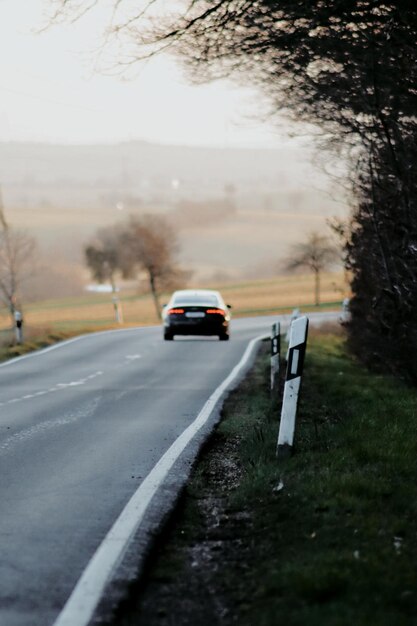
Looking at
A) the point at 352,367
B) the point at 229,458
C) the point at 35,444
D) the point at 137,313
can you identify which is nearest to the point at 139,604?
the point at 229,458

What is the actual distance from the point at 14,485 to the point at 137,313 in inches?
3034

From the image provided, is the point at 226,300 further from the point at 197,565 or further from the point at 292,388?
the point at 197,565

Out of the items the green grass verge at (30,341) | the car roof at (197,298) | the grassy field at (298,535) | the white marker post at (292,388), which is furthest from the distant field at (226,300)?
the white marker post at (292,388)

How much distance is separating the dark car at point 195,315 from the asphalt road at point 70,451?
692 centimetres

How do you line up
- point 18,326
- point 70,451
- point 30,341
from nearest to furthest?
point 70,451 → point 18,326 → point 30,341

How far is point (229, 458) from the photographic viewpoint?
9.55m

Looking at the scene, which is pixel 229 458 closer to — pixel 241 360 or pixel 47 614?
pixel 47 614

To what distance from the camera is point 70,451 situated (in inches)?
392

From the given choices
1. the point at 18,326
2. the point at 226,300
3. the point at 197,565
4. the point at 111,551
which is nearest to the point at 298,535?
the point at 197,565

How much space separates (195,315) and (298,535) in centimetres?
2549

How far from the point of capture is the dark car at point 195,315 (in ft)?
103

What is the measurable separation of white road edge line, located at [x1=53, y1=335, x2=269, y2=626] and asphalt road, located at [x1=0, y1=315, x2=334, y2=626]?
0.07 m

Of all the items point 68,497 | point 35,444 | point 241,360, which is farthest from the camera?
point 241,360

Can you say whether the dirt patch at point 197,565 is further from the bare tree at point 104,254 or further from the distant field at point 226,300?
the bare tree at point 104,254
